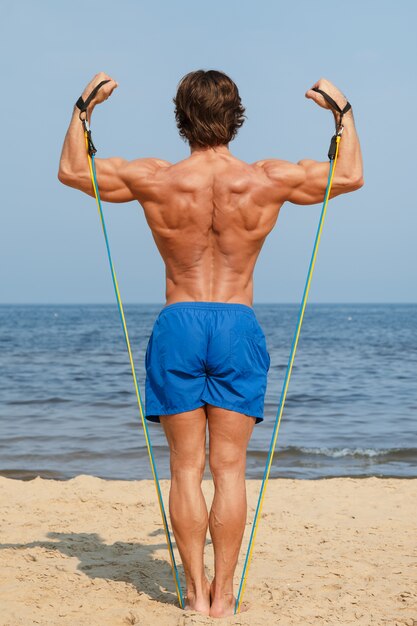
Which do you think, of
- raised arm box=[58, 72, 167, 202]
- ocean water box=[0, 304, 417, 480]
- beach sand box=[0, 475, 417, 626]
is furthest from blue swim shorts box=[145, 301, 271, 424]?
ocean water box=[0, 304, 417, 480]

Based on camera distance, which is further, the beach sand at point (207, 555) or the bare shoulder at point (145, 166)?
the beach sand at point (207, 555)

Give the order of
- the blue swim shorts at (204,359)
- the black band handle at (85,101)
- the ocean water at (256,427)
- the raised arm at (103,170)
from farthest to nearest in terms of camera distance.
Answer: the ocean water at (256,427), the black band handle at (85,101), the raised arm at (103,170), the blue swim shorts at (204,359)

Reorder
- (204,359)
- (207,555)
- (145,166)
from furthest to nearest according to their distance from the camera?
(207,555), (145,166), (204,359)

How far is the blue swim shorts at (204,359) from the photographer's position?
3.42m

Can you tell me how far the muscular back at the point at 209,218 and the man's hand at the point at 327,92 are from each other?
0.46m

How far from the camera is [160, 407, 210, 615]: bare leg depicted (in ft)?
11.4

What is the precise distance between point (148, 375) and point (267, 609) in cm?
123

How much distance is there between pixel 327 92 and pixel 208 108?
60 centimetres

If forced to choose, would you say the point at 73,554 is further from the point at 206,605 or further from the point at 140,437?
the point at 140,437

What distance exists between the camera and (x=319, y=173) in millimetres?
3588

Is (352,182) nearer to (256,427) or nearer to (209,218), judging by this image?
(209,218)

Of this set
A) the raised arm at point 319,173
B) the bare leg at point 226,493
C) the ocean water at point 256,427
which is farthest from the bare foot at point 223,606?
the ocean water at point 256,427

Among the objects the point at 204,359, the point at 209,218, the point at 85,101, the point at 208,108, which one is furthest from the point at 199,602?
the point at 85,101

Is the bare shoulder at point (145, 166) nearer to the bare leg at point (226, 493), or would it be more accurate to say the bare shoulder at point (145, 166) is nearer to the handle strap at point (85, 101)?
the handle strap at point (85, 101)
